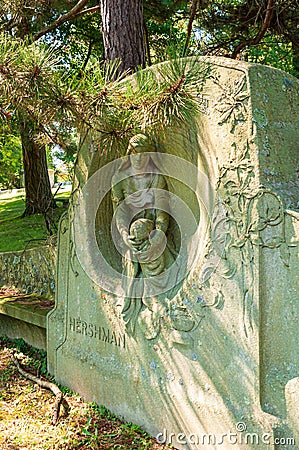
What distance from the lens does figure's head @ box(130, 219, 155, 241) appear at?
3.57m

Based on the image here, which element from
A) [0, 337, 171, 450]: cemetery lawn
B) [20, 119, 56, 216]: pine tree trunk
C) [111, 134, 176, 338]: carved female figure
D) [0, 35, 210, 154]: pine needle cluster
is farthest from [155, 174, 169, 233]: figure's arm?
[20, 119, 56, 216]: pine tree trunk

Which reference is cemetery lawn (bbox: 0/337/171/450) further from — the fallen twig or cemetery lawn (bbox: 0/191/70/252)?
cemetery lawn (bbox: 0/191/70/252)

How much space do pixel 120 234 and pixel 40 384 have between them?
5.31 ft

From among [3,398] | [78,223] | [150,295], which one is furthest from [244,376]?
[3,398]

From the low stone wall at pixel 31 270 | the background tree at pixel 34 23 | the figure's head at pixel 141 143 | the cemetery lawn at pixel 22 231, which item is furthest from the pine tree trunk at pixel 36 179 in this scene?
the figure's head at pixel 141 143

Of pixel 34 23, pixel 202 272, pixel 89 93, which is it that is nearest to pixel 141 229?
pixel 202 272

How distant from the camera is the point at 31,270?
5.93m

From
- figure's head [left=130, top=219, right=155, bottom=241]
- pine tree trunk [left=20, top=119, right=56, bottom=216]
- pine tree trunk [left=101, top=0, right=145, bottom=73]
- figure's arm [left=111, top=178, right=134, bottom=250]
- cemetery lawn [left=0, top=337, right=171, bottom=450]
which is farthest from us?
pine tree trunk [left=20, top=119, right=56, bottom=216]

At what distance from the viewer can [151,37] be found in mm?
8375

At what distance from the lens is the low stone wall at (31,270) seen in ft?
18.5

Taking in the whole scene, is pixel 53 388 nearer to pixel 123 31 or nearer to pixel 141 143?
pixel 141 143

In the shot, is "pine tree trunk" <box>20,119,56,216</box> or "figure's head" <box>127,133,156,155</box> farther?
"pine tree trunk" <box>20,119,56,216</box>

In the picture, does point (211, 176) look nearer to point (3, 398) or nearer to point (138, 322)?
point (138, 322)

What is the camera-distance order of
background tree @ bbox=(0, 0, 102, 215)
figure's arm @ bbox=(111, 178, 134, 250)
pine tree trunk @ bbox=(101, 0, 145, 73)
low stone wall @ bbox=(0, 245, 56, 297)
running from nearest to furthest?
figure's arm @ bbox=(111, 178, 134, 250), pine tree trunk @ bbox=(101, 0, 145, 73), low stone wall @ bbox=(0, 245, 56, 297), background tree @ bbox=(0, 0, 102, 215)
